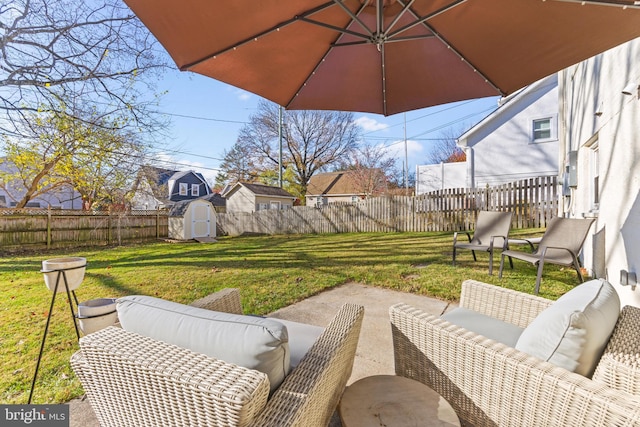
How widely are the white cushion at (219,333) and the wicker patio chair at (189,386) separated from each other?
0.05 metres

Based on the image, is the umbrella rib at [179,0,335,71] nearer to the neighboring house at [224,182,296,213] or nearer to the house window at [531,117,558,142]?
the house window at [531,117,558,142]

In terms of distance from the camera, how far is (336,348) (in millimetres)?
1374

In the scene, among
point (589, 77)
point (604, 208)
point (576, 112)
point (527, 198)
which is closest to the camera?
point (604, 208)

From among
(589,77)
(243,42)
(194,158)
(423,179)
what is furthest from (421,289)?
(194,158)

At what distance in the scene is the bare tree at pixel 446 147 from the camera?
3153 centimetres

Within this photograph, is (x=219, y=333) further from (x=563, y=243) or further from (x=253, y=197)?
(x=253, y=197)

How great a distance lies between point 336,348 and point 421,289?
9.97ft

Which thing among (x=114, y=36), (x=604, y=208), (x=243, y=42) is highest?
(x=114, y=36)

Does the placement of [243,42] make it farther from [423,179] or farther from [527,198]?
[423,179]

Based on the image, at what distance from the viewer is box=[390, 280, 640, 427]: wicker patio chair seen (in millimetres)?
1036

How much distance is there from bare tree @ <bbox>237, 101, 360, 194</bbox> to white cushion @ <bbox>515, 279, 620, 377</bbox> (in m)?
24.6

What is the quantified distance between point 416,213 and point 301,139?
52.7 feet

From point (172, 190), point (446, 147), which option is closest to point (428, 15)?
point (172, 190)

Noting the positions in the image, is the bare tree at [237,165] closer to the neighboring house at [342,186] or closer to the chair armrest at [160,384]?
the neighboring house at [342,186]
